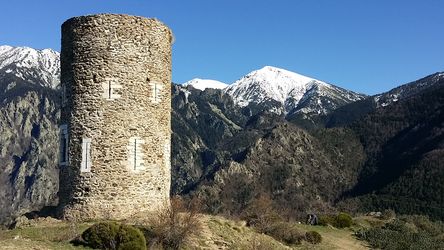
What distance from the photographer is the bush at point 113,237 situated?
1745cm

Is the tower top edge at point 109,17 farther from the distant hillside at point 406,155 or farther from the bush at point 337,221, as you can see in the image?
the distant hillside at point 406,155

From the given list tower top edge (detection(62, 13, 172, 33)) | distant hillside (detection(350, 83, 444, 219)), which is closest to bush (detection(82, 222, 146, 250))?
tower top edge (detection(62, 13, 172, 33))

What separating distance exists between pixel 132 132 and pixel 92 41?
4.16 m

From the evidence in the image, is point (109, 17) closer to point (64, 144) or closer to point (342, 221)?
point (64, 144)

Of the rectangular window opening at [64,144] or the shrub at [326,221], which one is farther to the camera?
the shrub at [326,221]

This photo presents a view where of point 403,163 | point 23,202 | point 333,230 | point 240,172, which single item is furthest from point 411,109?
point 23,202

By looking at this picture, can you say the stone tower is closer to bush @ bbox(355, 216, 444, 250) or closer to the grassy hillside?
the grassy hillside

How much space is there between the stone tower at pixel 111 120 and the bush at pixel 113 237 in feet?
10.4

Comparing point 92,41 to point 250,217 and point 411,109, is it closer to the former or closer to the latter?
point 250,217

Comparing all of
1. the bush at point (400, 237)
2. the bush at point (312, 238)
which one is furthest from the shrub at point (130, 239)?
the bush at point (400, 237)

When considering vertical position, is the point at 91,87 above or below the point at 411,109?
below

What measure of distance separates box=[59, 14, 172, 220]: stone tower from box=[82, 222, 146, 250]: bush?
124 inches

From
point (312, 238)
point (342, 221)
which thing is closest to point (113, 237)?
point (312, 238)

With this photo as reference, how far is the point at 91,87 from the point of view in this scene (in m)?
21.9
